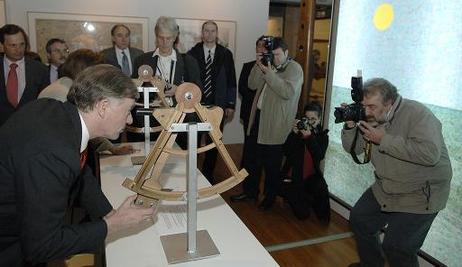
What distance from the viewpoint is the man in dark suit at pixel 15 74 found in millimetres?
3184

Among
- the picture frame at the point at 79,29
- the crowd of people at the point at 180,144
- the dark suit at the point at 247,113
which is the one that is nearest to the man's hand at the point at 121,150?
the crowd of people at the point at 180,144

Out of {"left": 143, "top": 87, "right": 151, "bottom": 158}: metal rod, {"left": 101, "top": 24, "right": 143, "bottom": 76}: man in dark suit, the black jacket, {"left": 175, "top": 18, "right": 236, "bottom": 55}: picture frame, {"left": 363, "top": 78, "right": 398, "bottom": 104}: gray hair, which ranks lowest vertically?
the black jacket

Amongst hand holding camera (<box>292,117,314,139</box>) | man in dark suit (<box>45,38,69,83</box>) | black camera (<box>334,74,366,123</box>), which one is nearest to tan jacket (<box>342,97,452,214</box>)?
black camera (<box>334,74,366,123</box>)

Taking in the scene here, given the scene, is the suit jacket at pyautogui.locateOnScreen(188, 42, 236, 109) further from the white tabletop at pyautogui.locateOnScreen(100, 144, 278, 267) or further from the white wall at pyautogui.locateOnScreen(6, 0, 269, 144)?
the white tabletop at pyautogui.locateOnScreen(100, 144, 278, 267)

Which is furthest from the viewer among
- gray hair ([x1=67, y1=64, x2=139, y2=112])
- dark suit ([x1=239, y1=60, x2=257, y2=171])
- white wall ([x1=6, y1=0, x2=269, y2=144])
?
white wall ([x1=6, y1=0, x2=269, y2=144])

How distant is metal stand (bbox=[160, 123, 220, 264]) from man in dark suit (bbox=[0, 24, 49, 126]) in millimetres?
2434

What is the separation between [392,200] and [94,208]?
1561 millimetres

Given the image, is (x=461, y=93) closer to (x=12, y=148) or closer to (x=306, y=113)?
(x=306, y=113)

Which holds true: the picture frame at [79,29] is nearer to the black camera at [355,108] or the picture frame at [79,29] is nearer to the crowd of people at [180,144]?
the crowd of people at [180,144]

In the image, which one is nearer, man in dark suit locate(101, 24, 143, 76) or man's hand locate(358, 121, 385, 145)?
man's hand locate(358, 121, 385, 145)

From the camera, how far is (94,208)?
1600 millimetres

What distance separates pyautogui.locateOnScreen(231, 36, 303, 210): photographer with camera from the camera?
3.14 metres

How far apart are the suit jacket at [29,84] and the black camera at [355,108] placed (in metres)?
2.54

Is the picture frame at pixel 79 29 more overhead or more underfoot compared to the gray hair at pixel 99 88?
more overhead
